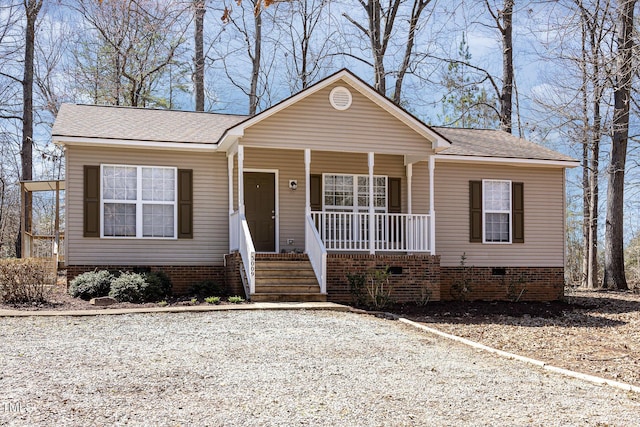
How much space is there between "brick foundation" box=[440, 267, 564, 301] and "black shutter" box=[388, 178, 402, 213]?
70.0 inches

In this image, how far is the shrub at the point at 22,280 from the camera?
11.7m

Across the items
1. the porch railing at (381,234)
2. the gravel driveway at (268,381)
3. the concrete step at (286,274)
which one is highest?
the porch railing at (381,234)

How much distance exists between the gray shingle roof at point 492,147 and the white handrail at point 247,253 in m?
5.34

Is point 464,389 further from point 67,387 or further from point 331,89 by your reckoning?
point 331,89

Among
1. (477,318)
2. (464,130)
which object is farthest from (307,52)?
(477,318)

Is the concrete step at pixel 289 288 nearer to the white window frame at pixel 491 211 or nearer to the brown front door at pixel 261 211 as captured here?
the brown front door at pixel 261 211

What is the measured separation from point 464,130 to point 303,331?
11.3 metres

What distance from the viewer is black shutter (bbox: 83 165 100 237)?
13.9m

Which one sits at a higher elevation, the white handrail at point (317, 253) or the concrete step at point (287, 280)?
the white handrail at point (317, 253)

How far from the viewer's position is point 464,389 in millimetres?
6434

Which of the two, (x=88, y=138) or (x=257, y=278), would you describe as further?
(x=88, y=138)

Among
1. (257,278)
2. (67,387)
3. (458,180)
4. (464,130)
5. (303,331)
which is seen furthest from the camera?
(464,130)

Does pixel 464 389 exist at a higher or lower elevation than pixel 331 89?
lower

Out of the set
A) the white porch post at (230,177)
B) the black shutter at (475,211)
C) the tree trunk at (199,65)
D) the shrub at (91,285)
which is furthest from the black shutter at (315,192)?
the tree trunk at (199,65)
